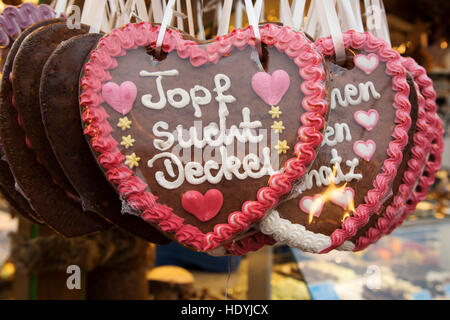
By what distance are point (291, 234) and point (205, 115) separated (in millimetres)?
227

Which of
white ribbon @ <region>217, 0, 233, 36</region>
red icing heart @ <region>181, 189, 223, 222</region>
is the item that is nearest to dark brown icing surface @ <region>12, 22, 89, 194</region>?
red icing heart @ <region>181, 189, 223, 222</region>

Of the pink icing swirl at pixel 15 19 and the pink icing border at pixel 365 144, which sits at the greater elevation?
the pink icing swirl at pixel 15 19

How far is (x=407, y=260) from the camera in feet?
6.14

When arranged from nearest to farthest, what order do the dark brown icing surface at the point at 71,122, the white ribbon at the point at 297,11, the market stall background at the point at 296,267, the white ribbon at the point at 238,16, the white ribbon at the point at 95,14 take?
the dark brown icing surface at the point at 71,122 → the white ribbon at the point at 95,14 → the white ribbon at the point at 297,11 → the white ribbon at the point at 238,16 → the market stall background at the point at 296,267

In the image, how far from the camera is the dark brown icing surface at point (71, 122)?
535 mm

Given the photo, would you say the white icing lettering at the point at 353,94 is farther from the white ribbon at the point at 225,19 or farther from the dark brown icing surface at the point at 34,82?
the dark brown icing surface at the point at 34,82

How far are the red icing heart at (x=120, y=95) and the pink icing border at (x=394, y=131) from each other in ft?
1.04

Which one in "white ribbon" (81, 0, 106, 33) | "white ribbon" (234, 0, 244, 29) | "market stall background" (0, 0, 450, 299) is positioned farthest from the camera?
"market stall background" (0, 0, 450, 299)

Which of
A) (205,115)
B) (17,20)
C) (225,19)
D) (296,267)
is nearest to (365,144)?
(205,115)

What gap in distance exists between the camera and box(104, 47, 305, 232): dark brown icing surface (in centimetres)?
55

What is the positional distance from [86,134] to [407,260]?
1831 mm

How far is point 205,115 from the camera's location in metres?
0.55

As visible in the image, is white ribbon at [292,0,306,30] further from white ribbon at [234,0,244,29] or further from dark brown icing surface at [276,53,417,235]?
white ribbon at [234,0,244,29]

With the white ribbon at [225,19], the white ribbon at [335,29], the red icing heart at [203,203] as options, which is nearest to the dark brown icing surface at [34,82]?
the red icing heart at [203,203]
